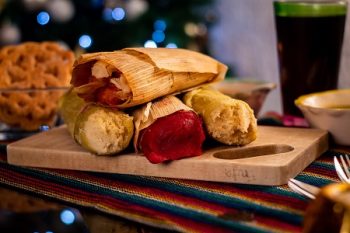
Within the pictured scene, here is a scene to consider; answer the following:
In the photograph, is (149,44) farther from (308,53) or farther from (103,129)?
(103,129)

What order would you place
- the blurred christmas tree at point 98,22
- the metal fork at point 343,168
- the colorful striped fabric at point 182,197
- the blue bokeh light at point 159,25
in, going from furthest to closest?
the blue bokeh light at point 159,25, the blurred christmas tree at point 98,22, the metal fork at point 343,168, the colorful striped fabric at point 182,197

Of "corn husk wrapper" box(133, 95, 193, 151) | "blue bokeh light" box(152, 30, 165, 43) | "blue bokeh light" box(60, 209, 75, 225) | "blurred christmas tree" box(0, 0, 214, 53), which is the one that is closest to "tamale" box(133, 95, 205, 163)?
"corn husk wrapper" box(133, 95, 193, 151)

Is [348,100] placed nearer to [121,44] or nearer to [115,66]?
[115,66]

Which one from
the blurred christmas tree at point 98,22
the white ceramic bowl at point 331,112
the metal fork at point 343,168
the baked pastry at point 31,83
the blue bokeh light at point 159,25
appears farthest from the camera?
the blue bokeh light at point 159,25

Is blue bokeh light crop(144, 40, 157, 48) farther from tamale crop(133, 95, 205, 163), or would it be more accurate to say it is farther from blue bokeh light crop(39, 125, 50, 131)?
tamale crop(133, 95, 205, 163)

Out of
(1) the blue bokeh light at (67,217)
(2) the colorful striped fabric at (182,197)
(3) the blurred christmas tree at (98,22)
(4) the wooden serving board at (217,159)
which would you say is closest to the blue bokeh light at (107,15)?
(3) the blurred christmas tree at (98,22)

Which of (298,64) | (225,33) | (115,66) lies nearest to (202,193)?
(115,66)

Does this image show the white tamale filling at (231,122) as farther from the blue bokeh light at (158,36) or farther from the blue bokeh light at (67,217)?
the blue bokeh light at (158,36)
